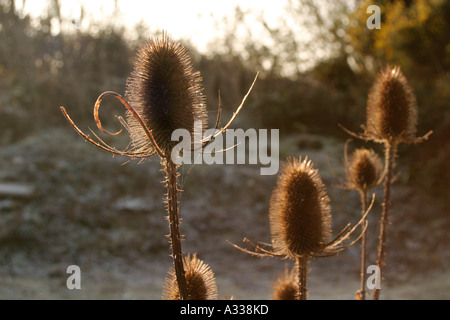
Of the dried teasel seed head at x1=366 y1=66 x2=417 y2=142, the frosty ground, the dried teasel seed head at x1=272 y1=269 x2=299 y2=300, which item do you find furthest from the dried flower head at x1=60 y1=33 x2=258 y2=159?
the frosty ground

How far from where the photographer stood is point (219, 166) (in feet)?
33.3

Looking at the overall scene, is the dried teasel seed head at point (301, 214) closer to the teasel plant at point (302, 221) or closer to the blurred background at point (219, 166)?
the teasel plant at point (302, 221)

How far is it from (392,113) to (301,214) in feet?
3.88

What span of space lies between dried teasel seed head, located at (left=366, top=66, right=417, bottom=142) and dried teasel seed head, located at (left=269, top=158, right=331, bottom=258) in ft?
3.07

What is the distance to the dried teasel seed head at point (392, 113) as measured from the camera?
315 centimetres

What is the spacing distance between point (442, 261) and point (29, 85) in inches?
362

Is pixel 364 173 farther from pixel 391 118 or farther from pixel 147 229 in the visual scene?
pixel 147 229

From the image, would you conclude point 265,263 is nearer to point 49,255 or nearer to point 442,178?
point 49,255

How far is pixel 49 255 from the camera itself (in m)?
7.09

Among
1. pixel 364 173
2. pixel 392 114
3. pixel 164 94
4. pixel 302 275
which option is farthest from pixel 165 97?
pixel 364 173

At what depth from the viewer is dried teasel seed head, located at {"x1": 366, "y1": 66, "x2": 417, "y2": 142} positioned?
124 inches
